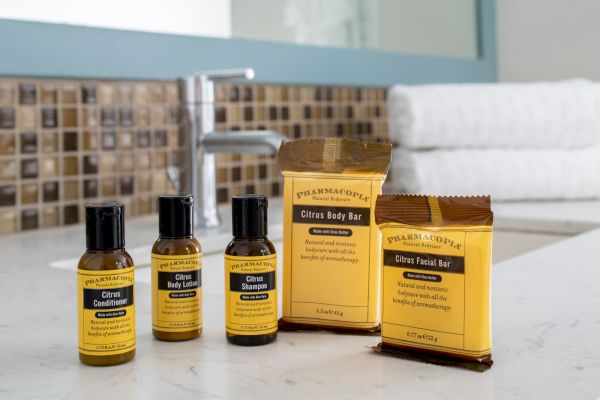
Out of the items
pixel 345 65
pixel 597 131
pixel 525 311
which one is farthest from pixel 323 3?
pixel 525 311

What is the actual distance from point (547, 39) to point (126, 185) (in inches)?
49.5

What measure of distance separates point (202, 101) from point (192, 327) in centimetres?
69

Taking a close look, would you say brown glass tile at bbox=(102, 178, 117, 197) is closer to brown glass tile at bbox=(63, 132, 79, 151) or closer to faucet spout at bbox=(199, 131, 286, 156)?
brown glass tile at bbox=(63, 132, 79, 151)

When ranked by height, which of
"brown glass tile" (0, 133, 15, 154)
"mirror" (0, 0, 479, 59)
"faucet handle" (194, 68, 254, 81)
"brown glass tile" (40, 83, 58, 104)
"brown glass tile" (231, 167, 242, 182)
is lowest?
"brown glass tile" (231, 167, 242, 182)

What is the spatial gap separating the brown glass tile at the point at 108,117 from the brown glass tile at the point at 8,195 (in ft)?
0.63

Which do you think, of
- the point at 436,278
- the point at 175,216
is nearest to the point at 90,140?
the point at 175,216

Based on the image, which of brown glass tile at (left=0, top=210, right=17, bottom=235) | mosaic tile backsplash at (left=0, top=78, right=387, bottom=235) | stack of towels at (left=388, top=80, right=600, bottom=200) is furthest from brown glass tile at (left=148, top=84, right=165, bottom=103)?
stack of towels at (left=388, top=80, right=600, bottom=200)

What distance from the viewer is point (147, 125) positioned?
57.9 inches

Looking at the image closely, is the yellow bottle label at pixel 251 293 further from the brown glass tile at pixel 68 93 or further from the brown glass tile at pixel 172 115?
the brown glass tile at pixel 172 115

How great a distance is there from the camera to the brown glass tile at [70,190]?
135cm

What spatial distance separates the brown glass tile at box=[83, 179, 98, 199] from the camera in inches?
54.2

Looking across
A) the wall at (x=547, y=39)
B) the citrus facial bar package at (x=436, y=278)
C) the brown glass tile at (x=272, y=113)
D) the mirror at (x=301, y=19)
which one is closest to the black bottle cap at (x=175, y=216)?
the citrus facial bar package at (x=436, y=278)

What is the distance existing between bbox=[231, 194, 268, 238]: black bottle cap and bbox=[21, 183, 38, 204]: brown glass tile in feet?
2.43

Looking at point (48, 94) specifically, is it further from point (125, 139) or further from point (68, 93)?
point (125, 139)
